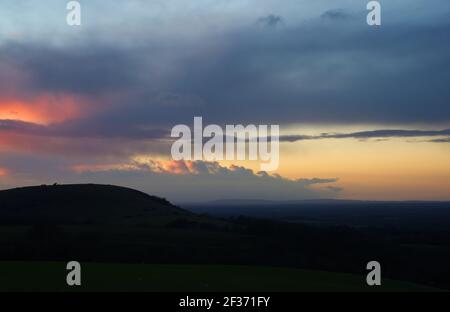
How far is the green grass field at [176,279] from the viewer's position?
29.1m

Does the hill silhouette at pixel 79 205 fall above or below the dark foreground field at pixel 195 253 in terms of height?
above

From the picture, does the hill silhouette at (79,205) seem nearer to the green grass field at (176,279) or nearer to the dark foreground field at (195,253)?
the dark foreground field at (195,253)

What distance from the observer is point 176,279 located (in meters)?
31.7

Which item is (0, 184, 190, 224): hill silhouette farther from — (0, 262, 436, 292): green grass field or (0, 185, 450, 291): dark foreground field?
(0, 262, 436, 292): green grass field

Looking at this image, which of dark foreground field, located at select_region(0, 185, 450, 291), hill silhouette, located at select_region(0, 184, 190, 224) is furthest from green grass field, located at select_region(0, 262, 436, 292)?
hill silhouette, located at select_region(0, 184, 190, 224)

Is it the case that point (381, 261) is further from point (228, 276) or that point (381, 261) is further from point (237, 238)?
point (228, 276)

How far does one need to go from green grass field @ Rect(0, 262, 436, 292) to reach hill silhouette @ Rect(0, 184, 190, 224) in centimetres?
7231

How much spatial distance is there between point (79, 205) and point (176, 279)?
340 feet

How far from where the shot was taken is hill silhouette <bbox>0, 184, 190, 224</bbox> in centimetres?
11500

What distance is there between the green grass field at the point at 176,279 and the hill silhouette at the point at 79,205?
72312 mm

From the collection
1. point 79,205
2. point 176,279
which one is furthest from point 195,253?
point 79,205

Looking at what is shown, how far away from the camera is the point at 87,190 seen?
145250 mm

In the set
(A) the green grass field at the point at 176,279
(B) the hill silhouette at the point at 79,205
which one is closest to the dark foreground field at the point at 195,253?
(A) the green grass field at the point at 176,279
